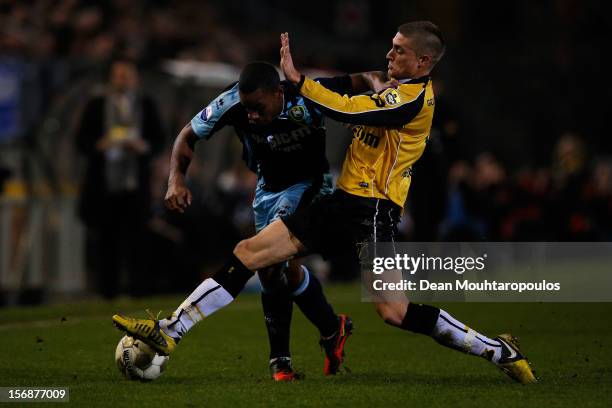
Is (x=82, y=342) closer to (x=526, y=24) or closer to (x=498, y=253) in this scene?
(x=498, y=253)

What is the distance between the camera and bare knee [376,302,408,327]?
22.6ft

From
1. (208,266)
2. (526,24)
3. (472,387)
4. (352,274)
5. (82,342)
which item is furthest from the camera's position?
(526,24)

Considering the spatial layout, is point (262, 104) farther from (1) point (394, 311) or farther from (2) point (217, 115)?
(1) point (394, 311)

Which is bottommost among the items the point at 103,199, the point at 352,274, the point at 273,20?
the point at 352,274

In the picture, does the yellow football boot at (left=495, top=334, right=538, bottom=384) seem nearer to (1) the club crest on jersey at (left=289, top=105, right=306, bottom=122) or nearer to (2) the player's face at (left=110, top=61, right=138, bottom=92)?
(1) the club crest on jersey at (left=289, top=105, right=306, bottom=122)

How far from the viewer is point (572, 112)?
23.1 m

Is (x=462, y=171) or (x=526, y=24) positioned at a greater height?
(x=526, y=24)

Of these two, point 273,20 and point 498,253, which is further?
point 273,20

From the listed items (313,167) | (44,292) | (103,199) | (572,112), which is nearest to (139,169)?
(103,199)

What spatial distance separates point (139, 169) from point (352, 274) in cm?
406

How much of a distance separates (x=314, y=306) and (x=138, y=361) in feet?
3.83

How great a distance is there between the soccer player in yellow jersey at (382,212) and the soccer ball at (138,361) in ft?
0.69

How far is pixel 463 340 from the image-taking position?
6988 millimetres

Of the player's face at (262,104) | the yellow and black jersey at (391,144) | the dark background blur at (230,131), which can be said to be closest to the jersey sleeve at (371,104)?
the yellow and black jersey at (391,144)
